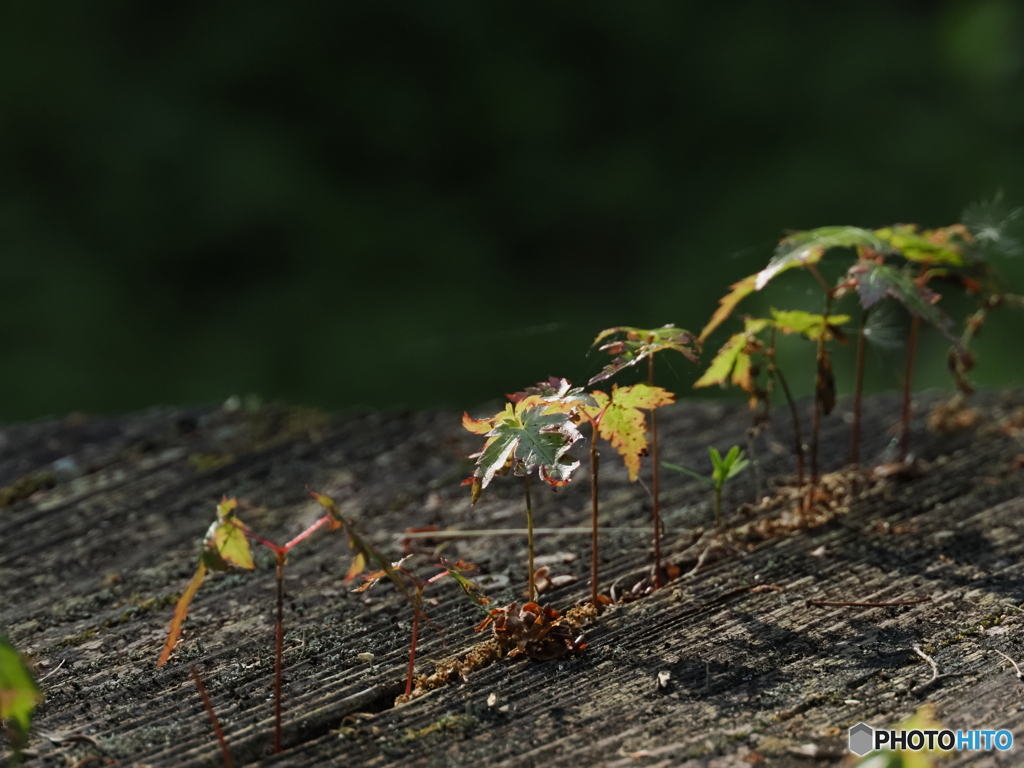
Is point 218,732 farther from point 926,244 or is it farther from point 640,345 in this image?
point 926,244

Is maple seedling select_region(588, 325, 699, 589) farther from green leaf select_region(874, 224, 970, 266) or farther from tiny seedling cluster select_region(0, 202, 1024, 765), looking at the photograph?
green leaf select_region(874, 224, 970, 266)

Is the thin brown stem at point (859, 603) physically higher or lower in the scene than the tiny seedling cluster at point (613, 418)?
lower

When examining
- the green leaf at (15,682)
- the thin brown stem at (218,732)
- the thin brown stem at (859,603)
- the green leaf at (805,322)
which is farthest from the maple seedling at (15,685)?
the green leaf at (805,322)

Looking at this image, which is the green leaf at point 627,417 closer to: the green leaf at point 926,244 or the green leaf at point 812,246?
the green leaf at point 812,246

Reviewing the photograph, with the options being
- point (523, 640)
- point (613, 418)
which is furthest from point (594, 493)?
point (523, 640)

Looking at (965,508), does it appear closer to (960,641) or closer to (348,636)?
(960,641)

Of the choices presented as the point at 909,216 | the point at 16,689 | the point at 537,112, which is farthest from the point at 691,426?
the point at 537,112

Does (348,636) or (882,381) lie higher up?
(348,636)
